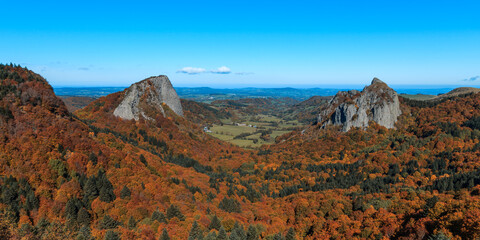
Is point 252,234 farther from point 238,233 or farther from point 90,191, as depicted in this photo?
point 90,191

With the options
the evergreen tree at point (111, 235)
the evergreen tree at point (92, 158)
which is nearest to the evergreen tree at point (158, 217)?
the evergreen tree at point (111, 235)

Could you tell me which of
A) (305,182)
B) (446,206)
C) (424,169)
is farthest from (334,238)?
(424,169)

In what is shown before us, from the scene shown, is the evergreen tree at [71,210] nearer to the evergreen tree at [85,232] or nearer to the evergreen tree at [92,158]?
the evergreen tree at [85,232]

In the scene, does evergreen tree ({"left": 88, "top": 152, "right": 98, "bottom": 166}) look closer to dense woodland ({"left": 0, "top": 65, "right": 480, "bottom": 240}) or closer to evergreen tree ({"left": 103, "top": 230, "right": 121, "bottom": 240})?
dense woodland ({"left": 0, "top": 65, "right": 480, "bottom": 240})

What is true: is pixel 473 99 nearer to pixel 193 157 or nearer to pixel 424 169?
pixel 424 169

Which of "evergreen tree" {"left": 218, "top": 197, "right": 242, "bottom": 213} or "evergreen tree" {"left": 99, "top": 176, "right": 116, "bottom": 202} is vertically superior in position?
"evergreen tree" {"left": 99, "top": 176, "right": 116, "bottom": 202}

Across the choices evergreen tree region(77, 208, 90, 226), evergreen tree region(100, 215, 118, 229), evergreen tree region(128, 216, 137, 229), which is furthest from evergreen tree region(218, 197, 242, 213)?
evergreen tree region(77, 208, 90, 226)
